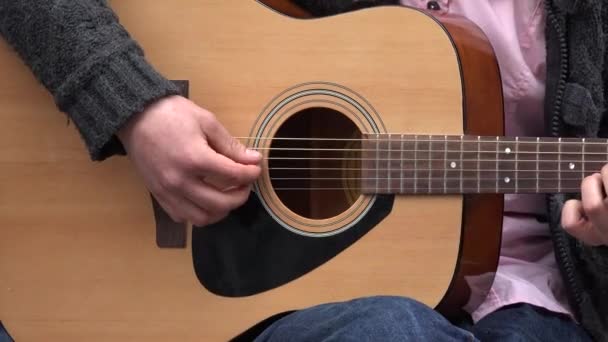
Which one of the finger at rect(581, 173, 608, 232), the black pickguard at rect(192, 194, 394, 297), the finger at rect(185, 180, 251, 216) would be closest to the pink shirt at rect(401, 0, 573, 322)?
the finger at rect(581, 173, 608, 232)

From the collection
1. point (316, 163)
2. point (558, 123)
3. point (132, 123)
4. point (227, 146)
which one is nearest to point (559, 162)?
point (558, 123)

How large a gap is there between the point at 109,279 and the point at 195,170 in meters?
0.20

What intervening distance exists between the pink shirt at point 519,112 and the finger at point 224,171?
36 centimetres

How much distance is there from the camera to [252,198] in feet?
2.65

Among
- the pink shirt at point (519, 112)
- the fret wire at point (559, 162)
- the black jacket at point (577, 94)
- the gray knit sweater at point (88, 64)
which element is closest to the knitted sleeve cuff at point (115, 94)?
the gray knit sweater at point (88, 64)

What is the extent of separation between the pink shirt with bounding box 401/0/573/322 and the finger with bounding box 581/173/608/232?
0.50ft

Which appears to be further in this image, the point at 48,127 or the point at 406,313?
the point at 48,127

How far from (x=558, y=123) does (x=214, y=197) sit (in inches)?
19.5

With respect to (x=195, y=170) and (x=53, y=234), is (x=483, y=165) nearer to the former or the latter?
(x=195, y=170)

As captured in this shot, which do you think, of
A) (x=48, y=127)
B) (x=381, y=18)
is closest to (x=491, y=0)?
(x=381, y=18)

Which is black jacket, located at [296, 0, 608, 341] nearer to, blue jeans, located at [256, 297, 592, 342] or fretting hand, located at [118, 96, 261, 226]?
blue jeans, located at [256, 297, 592, 342]

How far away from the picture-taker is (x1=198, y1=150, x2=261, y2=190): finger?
2.40ft

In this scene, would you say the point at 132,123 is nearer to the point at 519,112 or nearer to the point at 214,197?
the point at 214,197

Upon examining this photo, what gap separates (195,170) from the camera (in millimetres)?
740
